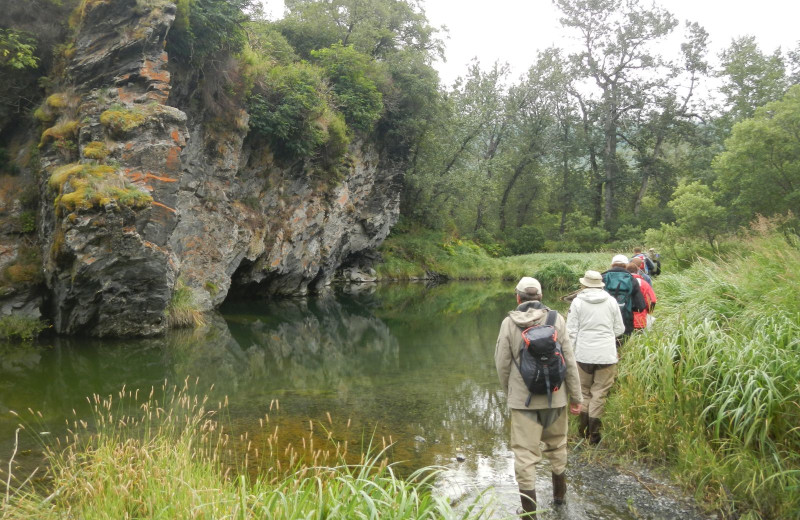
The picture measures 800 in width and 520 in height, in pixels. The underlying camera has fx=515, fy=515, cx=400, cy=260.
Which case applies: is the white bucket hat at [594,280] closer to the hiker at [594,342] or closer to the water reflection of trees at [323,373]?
the hiker at [594,342]

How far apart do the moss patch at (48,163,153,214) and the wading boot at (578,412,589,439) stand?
32.1 ft

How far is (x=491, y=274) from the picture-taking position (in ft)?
116

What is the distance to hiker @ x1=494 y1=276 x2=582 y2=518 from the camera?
13.6 feet

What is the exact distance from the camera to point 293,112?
17250 mm

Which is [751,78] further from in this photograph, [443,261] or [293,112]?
[293,112]

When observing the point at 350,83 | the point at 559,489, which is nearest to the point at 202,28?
the point at 350,83

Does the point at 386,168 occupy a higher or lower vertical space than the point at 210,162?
higher

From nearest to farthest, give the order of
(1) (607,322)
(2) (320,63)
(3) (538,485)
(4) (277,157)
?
(3) (538,485)
(1) (607,322)
(4) (277,157)
(2) (320,63)

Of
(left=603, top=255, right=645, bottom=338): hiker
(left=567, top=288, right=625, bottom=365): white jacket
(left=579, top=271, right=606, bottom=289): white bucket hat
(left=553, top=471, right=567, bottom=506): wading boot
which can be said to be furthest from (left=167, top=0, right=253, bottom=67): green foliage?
(left=553, top=471, right=567, bottom=506): wading boot

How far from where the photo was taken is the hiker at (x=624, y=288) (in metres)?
6.43

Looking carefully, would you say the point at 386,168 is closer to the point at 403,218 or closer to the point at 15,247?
the point at 403,218

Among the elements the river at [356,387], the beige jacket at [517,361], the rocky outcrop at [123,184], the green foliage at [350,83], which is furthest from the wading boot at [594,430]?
the green foliage at [350,83]

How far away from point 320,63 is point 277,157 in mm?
5494

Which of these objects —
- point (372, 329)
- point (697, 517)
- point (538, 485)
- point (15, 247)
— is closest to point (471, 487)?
point (538, 485)
